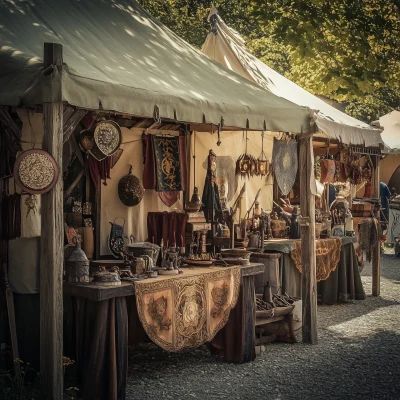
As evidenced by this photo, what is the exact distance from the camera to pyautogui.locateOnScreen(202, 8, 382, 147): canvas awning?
9.18 m

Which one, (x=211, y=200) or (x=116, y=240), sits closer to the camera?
(x=116, y=240)

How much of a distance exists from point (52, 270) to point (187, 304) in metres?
1.51

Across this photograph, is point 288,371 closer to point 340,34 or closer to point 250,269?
point 250,269

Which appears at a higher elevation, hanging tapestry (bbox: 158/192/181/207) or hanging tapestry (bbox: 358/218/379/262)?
hanging tapestry (bbox: 158/192/181/207)

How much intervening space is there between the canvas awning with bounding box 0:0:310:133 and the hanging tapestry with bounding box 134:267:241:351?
1345mm

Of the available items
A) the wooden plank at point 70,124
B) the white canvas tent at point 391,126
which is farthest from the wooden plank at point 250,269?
the white canvas tent at point 391,126

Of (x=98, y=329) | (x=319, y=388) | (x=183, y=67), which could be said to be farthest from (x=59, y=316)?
(x=183, y=67)

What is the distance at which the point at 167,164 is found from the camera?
7.87 m

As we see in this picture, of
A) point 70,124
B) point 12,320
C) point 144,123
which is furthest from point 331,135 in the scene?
point 12,320

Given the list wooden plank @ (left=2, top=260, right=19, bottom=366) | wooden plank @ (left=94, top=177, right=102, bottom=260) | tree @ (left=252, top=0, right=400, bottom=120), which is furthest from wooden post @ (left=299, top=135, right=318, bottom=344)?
tree @ (left=252, top=0, right=400, bottom=120)

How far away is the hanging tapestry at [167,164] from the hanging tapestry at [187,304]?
1651mm

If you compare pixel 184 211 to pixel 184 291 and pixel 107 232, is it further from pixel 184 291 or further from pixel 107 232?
pixel 184 291

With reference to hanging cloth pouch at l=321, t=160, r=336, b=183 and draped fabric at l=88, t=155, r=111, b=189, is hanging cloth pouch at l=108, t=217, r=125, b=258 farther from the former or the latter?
hanging cloth pouch at l=321, t=160, r=336, b=183

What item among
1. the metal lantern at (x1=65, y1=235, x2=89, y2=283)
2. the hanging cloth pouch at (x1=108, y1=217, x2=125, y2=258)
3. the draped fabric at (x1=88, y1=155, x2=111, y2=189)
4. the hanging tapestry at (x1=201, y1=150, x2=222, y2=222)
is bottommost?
the metal lantern at (x1=65, y1=235, x2=89, y2=283)
